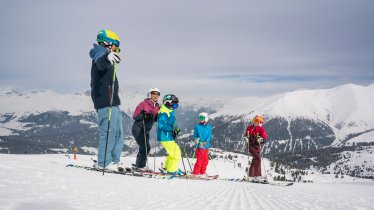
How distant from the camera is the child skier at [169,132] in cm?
1116

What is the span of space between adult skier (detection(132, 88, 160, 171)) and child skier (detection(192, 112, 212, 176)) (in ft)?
11.2

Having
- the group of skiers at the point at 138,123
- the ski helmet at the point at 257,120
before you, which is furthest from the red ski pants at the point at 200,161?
the ski helmet at the point at 257,120

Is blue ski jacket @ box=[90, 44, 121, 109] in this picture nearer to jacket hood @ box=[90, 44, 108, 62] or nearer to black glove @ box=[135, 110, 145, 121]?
jacket hood @ box=[90, 44, 108, 62]

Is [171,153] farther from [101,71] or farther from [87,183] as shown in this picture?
[87,183]

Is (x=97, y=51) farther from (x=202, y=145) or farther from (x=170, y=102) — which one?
(x=202, y=145)

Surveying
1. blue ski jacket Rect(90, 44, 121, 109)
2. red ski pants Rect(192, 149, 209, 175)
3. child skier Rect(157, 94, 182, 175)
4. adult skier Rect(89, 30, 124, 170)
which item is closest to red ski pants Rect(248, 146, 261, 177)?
red ski pants Rect(192, 149, 209, 175)

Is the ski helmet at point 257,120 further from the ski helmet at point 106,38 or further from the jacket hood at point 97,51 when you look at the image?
the jacket hood at point 97,51

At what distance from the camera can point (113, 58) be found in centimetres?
809

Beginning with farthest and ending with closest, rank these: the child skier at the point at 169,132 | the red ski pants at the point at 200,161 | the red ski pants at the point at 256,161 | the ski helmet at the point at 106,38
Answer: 1. the red ski pants at the point at 256,161
2. the red ski pants at the point at 200,161
3. the child skier at the point at 169,132
4. the ski helmet at the point at 106,38

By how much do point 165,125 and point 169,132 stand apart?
280mm

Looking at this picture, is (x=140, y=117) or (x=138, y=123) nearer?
(x=140, y=117)

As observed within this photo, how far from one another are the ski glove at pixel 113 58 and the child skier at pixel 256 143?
8691mm

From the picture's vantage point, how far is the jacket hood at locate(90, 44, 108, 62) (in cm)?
822

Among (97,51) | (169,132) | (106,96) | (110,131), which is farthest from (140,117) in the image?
(97,51)
